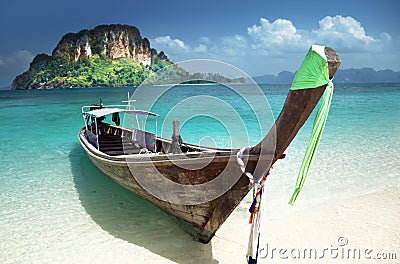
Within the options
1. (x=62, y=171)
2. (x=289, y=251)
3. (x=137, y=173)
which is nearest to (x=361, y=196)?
(x=289, y=251)

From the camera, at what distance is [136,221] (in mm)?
5453

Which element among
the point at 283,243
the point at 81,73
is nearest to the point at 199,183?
the point at 283,243

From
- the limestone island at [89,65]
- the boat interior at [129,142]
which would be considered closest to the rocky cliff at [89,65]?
the limestone island at [89,65]

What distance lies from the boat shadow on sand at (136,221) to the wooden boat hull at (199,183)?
0.23 m

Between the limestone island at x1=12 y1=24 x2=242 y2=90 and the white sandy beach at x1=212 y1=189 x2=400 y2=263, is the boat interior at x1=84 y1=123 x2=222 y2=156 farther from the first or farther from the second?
the limestone island at x1=12 y1=24 x2=242 y2=90

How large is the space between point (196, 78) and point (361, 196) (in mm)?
4468

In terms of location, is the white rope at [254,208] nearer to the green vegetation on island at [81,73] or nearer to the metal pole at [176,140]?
the metal pole at [176,140]

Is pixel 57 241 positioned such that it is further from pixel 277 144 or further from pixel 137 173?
pixel 277 144

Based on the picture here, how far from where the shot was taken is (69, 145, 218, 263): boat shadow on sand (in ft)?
14.4

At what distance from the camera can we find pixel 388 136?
12438 millimetres

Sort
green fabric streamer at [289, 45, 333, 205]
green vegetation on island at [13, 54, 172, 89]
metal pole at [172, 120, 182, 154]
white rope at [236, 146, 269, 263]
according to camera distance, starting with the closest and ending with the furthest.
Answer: green fabric streamer at [289, 45, 333, 205]
white rope at [236, 146, 269, 263]
metal pole at [172, 120, 182, 154]
green vegetation on island at [13, 54, 172, 89]

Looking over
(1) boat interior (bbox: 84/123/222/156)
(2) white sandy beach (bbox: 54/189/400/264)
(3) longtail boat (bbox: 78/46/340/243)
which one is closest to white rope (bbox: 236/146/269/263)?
(3) longtail boat (bbox: 78/46/340/243)

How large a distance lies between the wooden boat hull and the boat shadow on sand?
0.23 meters

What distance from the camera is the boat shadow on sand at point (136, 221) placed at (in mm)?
4383
